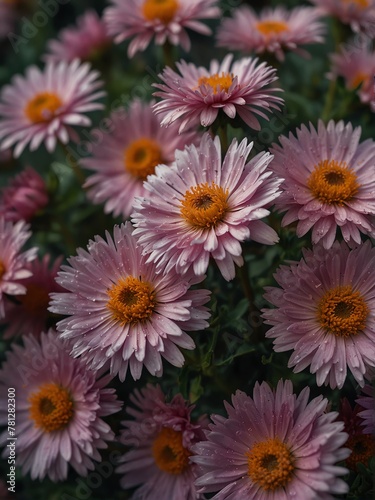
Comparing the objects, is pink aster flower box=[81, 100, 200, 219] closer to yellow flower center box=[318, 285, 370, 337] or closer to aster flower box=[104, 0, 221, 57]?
aster flower box=[104, 0, 221, 57]

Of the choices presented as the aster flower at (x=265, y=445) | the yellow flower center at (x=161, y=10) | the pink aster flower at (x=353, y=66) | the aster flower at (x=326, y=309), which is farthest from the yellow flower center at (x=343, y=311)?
the yellow flower center at (x=161, y=10)

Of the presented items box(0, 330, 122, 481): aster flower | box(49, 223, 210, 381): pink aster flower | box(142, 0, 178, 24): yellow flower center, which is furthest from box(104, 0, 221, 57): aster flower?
box(0, 330, 122, 481): aster flower

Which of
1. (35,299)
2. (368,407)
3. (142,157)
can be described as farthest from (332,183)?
(35,299)

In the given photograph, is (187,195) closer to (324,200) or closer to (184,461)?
(324,200)

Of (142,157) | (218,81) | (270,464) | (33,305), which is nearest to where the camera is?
(270,464)

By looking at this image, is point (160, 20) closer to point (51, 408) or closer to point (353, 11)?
point (353, 11)

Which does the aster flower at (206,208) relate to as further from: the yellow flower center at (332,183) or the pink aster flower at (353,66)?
the pink aster flower at (353,66)
